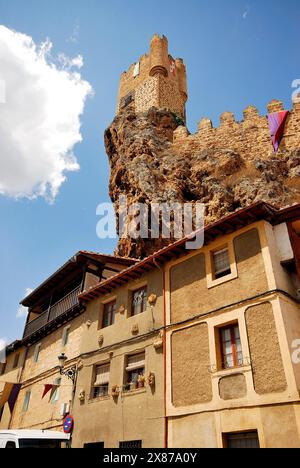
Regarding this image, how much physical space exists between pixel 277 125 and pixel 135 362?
2339 cm

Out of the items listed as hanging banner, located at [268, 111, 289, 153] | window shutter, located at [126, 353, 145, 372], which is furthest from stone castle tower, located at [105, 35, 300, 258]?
window shutter, located at [126, 353, 145, 372]

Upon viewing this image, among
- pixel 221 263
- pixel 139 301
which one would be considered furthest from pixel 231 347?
pixel 139 301

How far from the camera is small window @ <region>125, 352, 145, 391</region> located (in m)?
11.4

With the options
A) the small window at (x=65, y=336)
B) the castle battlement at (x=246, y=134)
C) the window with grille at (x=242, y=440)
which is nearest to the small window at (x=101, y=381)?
the small window at (x=65, y=336)

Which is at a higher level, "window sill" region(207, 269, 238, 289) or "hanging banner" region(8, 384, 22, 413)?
"window sill" region(207, 269, 238, 289)

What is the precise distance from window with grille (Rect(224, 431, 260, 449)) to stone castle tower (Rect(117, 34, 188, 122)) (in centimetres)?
3428

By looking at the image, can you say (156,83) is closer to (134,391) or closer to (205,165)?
(205,165)

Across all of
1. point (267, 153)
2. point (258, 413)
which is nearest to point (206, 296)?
point (258, 413)

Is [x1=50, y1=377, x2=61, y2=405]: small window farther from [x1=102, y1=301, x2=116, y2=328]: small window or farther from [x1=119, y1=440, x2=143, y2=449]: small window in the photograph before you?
[x1=119, y1=440, x2=143, y2=449]: small window

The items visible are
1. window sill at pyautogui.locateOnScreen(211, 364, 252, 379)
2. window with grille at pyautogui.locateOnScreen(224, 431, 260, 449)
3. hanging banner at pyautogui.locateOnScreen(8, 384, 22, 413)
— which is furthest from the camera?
hanging banner at pyautogui.locateOnScreen(8, 384, 22, 413)

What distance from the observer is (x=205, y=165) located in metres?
28.0

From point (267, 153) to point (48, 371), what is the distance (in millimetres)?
21854

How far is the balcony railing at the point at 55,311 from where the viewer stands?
1628 cm

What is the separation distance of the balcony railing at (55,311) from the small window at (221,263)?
7.17 metres
